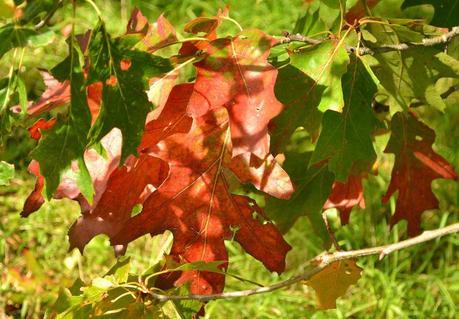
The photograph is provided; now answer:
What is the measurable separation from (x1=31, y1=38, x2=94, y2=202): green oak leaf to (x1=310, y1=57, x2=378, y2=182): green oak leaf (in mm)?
380

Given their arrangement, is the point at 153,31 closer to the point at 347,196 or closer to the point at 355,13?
the point at 355,13

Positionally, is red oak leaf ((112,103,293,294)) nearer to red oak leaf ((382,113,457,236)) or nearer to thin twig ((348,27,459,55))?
thin twig ((348,27,459,55))

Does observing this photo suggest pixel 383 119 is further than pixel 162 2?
No

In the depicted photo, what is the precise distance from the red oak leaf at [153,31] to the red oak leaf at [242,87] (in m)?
0.09

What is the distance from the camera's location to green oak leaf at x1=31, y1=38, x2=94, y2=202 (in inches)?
44.4

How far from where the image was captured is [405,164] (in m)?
1.66

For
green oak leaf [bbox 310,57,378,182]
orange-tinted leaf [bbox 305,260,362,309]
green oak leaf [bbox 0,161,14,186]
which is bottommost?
orange-tinted leaf [bbox 305,260,362,309]

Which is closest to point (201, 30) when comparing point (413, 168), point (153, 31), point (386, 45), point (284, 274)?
point (153, 31)

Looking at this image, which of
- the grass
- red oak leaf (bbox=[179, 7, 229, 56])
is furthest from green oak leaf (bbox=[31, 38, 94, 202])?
the grass

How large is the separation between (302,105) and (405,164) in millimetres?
461

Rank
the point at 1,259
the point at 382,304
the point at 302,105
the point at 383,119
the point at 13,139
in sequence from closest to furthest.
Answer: the point at 302,105 → the point at 383,119 → the point at 382,304 → the point at 1,259 → the point at 13,139

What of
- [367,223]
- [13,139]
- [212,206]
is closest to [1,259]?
[13,139]

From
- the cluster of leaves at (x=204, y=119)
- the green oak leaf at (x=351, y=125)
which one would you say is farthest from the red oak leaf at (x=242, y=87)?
the green oak leaf at (x=351, y=125)

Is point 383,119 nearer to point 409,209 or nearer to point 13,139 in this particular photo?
point 409,209
